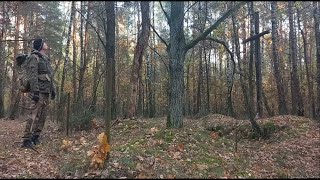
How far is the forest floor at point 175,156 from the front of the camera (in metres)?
5.69

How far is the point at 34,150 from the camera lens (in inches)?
288

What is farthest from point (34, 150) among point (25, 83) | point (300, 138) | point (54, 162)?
point (300, 138)

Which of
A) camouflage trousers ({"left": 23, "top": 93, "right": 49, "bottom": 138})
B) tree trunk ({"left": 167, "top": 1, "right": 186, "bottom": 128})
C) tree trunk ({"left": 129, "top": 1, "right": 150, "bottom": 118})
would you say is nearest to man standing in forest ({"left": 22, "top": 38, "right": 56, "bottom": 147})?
camouflage trousers ({"left": 23, "top": 93, "right": 49, "bottom": 138})

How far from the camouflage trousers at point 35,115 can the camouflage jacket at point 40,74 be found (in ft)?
0.68

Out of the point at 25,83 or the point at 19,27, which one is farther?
the point at 19,27

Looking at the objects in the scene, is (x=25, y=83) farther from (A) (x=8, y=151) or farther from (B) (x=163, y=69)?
(B) (x=163, y=69)

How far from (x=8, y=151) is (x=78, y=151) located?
1495 mm

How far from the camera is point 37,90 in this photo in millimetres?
7820

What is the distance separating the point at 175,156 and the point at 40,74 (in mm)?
3852

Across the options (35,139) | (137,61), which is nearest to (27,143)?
(35,139)

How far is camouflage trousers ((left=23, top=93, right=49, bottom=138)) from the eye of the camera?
772 cm

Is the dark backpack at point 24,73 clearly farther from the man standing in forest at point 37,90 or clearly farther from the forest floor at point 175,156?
the forest floor at point 175,156

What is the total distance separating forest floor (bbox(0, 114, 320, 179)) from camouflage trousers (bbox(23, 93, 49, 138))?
0.40 m

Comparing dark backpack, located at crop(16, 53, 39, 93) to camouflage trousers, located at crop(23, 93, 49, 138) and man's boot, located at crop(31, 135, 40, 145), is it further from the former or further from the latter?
man's boot, located at crop(31, 135, 40, 145)
